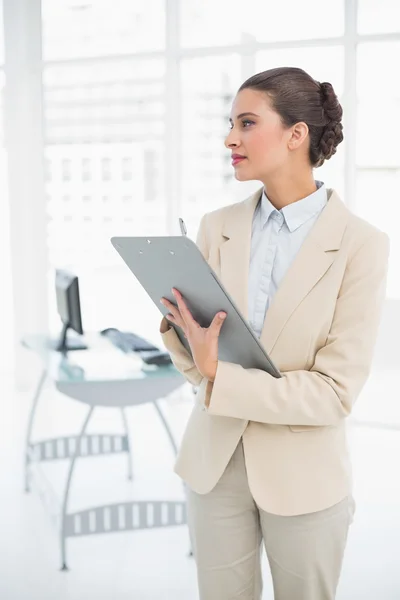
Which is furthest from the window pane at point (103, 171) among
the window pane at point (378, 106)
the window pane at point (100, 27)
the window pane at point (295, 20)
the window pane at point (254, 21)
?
the window pane at point (378, 106)

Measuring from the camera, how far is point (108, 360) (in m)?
3.28

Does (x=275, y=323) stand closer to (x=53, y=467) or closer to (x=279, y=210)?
(x=279, y=210)

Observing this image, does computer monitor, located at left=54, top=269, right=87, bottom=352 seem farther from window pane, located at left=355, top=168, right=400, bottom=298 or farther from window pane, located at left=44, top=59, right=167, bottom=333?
window pane, located at left=355, top=168, right=400, bottom=298

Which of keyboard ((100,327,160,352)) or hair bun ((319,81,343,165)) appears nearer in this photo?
hair bun ((319,81,343,165))

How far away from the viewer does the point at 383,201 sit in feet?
15.0

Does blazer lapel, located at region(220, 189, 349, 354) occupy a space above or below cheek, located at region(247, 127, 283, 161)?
below

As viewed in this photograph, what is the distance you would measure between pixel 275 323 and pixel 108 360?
1.96m

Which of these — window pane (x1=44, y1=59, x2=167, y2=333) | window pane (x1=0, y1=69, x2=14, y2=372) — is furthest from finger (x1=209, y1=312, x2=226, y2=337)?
window pane (x1=0, y1=69, x2=14, y2=372)

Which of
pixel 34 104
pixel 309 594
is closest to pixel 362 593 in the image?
pixel 309 594

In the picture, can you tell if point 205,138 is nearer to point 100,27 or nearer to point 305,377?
point 100,27

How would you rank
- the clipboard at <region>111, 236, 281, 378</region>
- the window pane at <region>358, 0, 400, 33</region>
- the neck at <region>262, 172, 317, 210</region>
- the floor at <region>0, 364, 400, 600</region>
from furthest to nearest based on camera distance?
the window pane at <region>358, 0, 400, 33</region> < the floor at <region>0, 364, 400, 600</region> < the neck at <region>262, 172, 317, 210</region> < the clipboard at <region>111, 236, 281, 378</region>

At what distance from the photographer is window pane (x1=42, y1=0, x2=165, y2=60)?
5102 mm

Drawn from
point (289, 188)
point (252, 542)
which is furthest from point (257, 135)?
point (252, 542)

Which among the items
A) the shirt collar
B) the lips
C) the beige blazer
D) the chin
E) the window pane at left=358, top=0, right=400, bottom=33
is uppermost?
the window pane at left=358, top=0, right=400, bottom=33
